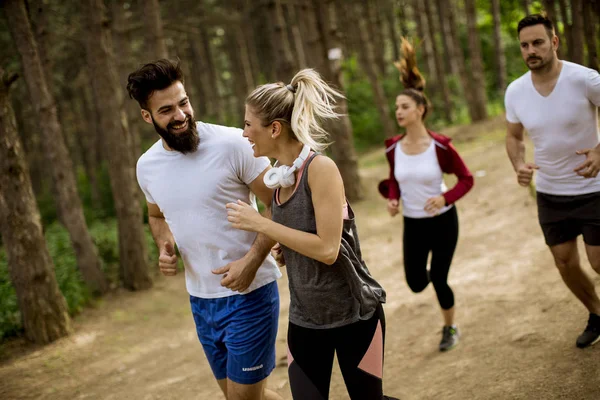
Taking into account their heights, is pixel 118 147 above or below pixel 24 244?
above

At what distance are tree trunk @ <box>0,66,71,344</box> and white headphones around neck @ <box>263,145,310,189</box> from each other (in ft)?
17.0

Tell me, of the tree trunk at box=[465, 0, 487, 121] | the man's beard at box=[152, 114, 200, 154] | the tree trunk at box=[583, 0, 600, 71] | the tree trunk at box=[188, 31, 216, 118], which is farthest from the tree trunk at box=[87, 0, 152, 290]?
the tree trunk at box=[188, 31, 216, 118]

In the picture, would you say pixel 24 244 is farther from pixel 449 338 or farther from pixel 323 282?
pixel 323 282

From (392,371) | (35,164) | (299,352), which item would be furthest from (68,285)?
(35,164)

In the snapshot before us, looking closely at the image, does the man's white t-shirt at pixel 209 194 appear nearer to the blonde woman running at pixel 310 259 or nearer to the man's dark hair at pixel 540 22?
the blonde woman running at pixel 310 259

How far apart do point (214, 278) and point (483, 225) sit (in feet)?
22.7

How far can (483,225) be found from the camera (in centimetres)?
938

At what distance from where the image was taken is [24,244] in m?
6.98

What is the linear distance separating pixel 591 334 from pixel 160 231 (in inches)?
136

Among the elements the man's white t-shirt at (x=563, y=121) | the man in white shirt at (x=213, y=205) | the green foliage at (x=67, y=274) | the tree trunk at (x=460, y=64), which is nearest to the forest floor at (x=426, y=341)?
the green foliage at (x=67, y=274)

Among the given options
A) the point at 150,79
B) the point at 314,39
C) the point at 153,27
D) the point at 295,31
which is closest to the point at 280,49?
the point at 314,39

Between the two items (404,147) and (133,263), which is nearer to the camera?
(404,147)

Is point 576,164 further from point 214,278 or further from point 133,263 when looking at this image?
point 133,263

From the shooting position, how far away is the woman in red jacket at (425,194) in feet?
16.9
